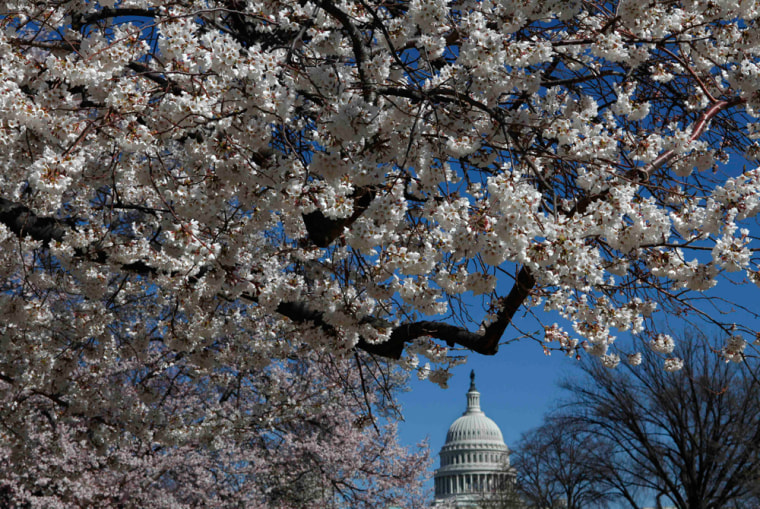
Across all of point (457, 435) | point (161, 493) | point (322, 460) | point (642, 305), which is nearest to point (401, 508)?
point (322, 460)

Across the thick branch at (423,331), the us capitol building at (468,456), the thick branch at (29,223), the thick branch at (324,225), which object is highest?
the us capitol building at (468,456)

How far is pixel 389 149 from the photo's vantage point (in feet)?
11.1

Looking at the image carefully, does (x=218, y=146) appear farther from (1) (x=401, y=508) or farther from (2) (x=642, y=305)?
(1) (x=401, y=508)

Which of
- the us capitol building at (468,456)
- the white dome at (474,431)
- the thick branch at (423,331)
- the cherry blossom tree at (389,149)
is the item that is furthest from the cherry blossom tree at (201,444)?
the white dome at (474,431)

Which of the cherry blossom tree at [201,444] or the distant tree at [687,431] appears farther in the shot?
the distant tree at [687,431]

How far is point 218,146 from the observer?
3363 millimetres

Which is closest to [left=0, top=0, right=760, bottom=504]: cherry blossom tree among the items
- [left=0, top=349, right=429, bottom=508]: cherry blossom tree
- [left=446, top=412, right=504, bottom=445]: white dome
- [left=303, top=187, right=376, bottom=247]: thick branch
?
[left=303, top=187, right=376, bottom=247]: thick branch

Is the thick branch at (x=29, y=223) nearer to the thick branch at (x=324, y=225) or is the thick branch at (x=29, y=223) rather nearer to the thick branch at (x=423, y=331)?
the thick branch at (x=423, y=331)

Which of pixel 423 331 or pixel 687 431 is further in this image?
pixel 687 431

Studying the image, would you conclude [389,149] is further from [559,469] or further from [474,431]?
[474,431]

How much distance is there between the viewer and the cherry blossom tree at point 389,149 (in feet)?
9.93

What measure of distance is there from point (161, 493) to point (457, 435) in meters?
78.1

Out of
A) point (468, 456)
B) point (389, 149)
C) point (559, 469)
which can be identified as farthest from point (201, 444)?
point (468, 456)

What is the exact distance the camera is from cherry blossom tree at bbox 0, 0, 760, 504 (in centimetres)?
303
